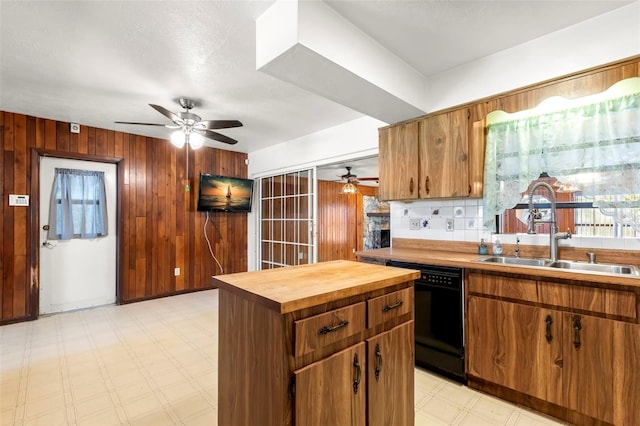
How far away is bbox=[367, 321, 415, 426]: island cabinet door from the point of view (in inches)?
50.1

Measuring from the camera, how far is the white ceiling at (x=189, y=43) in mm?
1768

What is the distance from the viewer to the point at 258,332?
115cm

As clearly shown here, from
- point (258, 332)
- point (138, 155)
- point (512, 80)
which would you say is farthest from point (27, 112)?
point (512, 80)

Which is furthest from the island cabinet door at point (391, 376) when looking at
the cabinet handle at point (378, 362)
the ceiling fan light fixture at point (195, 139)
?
the ceiling fan light fixture at point (195, 139)

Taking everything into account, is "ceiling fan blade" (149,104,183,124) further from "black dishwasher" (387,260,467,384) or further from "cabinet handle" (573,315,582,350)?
"cabinet handle" (573,315,582,350)

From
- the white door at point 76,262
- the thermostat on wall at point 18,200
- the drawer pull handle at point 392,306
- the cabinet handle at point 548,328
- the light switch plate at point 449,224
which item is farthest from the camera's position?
the white door at point 76,262

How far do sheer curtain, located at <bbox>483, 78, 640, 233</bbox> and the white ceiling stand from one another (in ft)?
1.89

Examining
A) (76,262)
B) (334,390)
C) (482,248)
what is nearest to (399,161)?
(482,248)

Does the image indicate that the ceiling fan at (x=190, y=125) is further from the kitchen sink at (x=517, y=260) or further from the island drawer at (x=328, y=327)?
the kitchen sink at (x=517, y=260)

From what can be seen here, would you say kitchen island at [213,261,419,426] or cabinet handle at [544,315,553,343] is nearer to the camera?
kitchen island at [213,261,419,426]

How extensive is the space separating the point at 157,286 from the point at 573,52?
5.25 m

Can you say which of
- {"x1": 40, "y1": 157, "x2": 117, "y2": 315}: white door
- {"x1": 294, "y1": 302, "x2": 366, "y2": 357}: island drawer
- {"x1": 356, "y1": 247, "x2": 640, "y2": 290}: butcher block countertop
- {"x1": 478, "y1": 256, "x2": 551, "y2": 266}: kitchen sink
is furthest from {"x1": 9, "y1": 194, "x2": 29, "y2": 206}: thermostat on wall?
{"x1": 478, "y1": 256, "x2": 551, "y2": 266}: kitchen sink

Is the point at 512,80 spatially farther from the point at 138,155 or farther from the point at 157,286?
the point at 157,286

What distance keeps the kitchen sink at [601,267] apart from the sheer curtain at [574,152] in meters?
0.28
